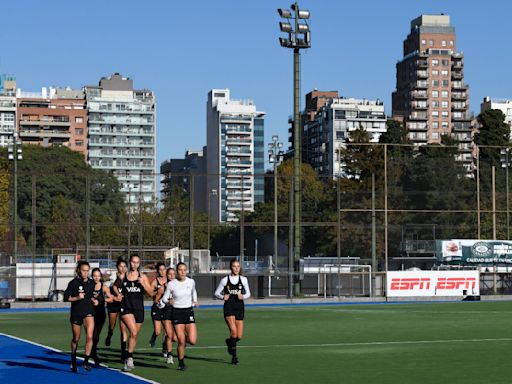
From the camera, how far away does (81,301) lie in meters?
19.5

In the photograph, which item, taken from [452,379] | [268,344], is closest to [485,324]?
[268,344]

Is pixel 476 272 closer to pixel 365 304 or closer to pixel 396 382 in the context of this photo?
pixel 365 304

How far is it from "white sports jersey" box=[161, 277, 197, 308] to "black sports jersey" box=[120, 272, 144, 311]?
1.38 ft

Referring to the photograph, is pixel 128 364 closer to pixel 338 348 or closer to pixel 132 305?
pixel 132 305

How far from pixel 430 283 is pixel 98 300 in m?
35.6

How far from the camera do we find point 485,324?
106ft

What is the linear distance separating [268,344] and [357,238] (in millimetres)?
32667

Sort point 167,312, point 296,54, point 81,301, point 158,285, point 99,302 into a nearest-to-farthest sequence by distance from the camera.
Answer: point 81,301 < point 167,312 < point 99,302 < point 158,285 < point 296,54

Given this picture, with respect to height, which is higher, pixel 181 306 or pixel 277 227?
pixel 277 227

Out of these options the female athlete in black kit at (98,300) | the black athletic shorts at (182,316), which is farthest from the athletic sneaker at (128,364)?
the female athlete in black kit at (98,300)

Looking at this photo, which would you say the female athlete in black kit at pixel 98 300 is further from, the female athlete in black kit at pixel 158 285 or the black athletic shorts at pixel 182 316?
the black athletic shorts at pixel 182 316

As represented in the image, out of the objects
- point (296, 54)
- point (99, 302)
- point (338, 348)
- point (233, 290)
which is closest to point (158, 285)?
point (99, 302)

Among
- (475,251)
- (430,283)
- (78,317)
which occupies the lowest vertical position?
(430,283)

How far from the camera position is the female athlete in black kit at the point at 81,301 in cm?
1939
